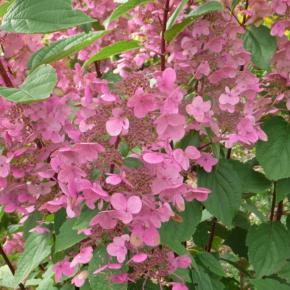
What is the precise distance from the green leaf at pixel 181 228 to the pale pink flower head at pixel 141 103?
332 millimetres

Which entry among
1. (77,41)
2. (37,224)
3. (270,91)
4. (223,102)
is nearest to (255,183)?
(270,91)

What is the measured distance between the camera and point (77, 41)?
1.03 meters

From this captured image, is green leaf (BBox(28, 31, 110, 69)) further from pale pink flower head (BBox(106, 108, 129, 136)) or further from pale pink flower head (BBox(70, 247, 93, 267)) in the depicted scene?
pale pink flower head (BBox(70, 247, 93, 267))

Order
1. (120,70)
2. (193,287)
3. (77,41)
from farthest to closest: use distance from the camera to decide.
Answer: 1. (120,70)
2. (193,287)
3. (77,41)

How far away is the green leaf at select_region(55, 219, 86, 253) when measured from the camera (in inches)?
40.7

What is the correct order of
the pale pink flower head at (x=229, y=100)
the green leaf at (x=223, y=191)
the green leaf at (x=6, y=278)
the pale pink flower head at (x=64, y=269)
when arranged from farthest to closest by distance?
the green leaf at (x=6, y=278)
the green leaf at (x=223, y=191)
the pale pink flower head at (x=229, y=100)
the pale pink flower head at (x=64, y=269)

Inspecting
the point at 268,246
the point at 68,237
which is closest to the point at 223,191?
the point at 268,246

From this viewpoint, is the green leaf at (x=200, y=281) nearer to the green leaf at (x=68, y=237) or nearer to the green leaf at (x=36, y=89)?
the green leaf at (x=68, y=237)

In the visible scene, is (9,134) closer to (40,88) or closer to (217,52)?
(40,88)

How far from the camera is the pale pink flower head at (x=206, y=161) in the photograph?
1.27 meters

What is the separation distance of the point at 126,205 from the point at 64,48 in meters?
0.36

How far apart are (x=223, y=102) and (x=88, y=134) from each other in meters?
0.38

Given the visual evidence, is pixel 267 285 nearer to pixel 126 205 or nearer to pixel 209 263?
pixel 209 263

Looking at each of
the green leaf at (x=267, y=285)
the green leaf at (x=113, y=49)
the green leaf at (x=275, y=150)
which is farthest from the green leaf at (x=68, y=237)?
the green leaf at (x=275, y=150)
